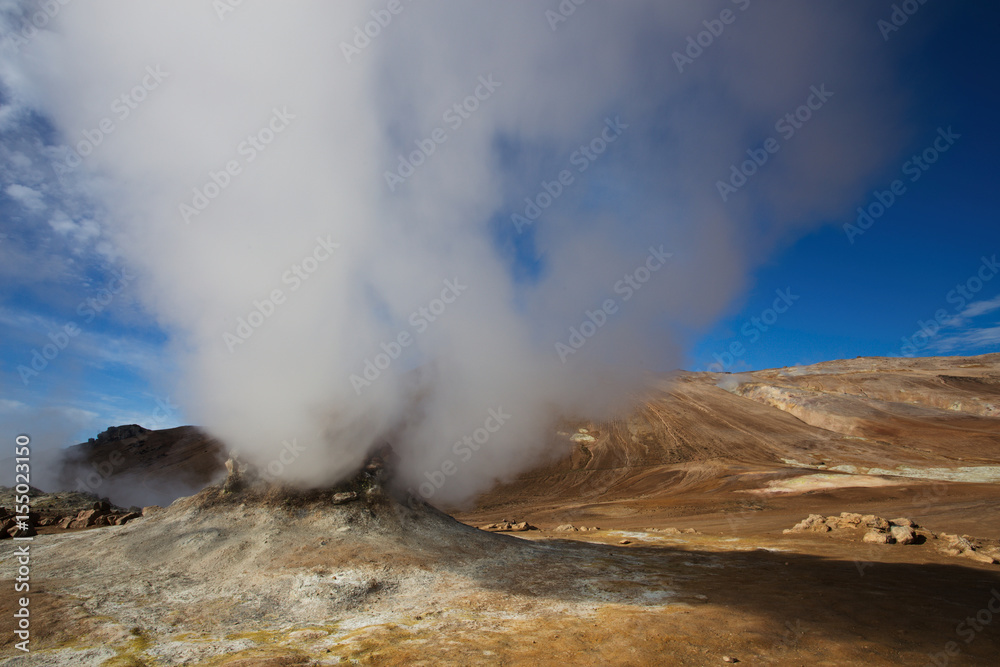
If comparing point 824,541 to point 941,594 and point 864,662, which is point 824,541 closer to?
point 941,594

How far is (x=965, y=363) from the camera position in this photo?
2309 inches

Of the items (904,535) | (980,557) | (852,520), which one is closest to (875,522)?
(852,520)

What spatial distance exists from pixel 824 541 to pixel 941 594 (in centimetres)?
554

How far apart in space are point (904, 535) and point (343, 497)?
13615mm

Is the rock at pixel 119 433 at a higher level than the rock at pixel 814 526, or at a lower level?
higher

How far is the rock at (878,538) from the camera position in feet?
36.8

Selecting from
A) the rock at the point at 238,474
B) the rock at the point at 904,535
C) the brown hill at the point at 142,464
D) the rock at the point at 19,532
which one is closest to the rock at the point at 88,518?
the rock at the point at 19,532

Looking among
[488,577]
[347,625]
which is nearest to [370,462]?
[488,577]

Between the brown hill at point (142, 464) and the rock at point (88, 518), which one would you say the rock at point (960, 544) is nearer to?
the rock at point (88, 518)

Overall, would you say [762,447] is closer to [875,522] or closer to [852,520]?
[852,520]

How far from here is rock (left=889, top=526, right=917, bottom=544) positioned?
11008 mm

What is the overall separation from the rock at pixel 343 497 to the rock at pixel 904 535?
43.6 feet

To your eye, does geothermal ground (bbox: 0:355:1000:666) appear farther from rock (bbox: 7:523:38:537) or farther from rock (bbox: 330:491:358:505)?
rock (bbox: 7:523:38:537)

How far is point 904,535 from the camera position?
11062 millimetres
